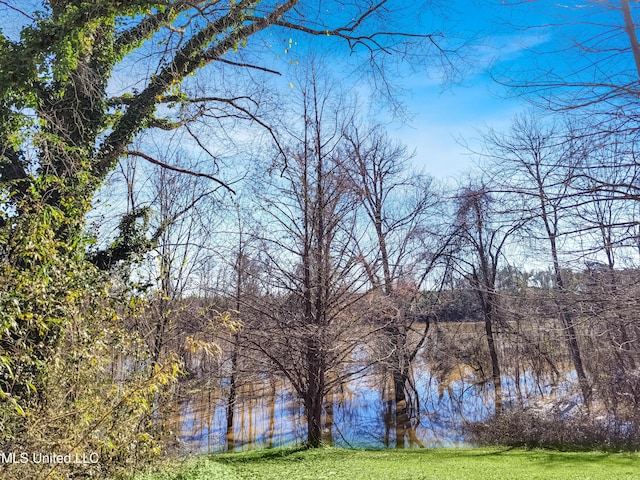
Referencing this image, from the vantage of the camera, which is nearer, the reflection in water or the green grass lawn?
the green grass lawn

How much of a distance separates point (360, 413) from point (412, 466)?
382 inches

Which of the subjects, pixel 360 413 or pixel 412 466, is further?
pixel 360 413

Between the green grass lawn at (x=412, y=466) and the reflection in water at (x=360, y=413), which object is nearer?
the green grass lawn at (x=412, y=466)

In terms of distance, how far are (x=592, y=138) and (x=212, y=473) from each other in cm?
657

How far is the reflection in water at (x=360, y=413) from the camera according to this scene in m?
14.6

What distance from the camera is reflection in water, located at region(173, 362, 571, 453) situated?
14562 mm

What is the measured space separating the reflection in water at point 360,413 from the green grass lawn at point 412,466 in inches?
111

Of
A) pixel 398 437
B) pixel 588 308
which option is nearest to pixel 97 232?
pixel 588 308

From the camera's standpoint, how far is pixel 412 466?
8367 millimetres

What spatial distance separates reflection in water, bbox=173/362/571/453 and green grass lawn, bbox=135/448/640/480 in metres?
2.81

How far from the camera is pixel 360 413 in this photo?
1766 centimetres

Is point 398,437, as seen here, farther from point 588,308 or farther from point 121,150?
point 121,150

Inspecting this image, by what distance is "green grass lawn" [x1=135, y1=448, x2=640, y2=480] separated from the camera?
6.92 metres

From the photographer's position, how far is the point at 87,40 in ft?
16.5
